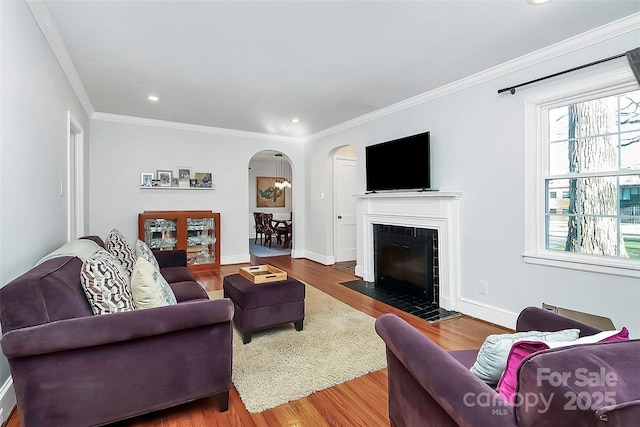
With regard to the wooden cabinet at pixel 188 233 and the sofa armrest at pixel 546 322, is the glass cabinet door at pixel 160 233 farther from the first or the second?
the sofa armrest at pixel 546 322

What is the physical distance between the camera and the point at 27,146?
203 centimetres

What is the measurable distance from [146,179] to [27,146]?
10.6ft

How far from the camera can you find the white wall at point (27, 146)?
1732 millimetres

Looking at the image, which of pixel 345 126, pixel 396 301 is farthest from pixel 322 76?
pixel 396 301

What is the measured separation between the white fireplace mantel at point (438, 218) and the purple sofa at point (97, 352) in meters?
2.60

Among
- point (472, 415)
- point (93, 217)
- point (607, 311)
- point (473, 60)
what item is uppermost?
point (473, 60)

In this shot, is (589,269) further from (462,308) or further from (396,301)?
(396,301)

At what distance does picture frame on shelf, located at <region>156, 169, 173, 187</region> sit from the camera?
17.1 ft

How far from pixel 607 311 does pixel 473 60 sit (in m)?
2.35

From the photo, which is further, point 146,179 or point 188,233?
point 188,233

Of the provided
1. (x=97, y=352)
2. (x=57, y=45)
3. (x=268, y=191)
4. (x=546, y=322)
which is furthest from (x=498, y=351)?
(x=268, y=191)

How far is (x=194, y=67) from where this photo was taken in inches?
122

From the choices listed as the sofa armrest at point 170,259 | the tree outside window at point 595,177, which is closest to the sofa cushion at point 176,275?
the sofa armrest at point 170,259

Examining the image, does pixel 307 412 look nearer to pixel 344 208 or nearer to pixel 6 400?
pixel 6 400
